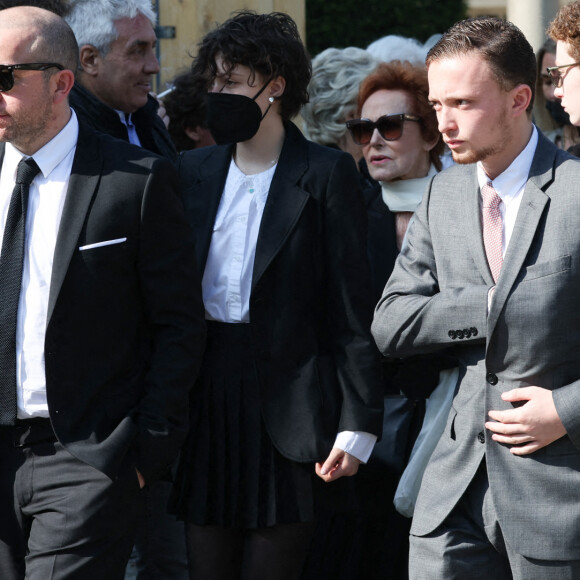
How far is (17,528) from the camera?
10.7ft

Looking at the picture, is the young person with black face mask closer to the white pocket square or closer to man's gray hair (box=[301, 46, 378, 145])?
the white pocket square

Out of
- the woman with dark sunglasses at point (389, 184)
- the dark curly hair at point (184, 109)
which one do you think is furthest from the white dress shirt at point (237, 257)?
the dark curly hair at point (184, 109)

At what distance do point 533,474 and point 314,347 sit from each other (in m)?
0.95

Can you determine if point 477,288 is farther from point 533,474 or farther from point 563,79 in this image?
point 563,79

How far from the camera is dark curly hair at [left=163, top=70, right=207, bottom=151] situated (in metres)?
5.72

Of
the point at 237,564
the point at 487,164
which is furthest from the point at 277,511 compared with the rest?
the point at 487,164

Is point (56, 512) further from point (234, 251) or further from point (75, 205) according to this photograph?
point (234, 251)

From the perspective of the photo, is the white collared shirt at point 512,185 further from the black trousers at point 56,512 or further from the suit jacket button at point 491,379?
the black trousers at point 56,512

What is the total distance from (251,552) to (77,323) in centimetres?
101

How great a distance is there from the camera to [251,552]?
12.0ft

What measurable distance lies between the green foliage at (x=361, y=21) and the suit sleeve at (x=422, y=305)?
10.1 metres

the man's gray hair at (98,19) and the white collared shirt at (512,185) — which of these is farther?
the man's gray hair at (98,19)

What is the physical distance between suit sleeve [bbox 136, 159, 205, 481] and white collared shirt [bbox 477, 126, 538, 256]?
3.08 ft

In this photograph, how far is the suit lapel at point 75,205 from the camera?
10.4 ft
